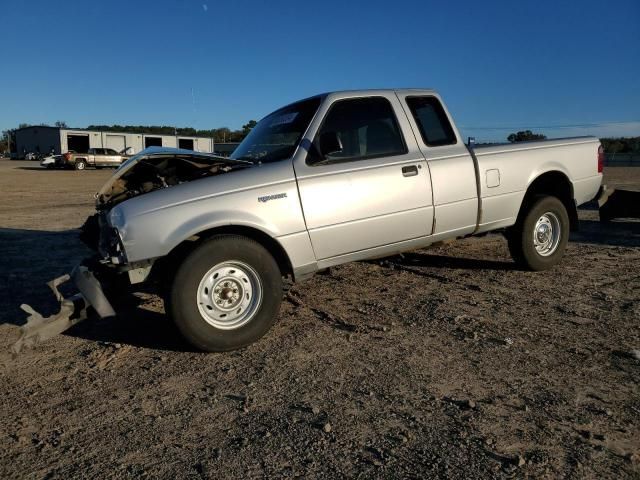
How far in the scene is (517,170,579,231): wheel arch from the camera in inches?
227

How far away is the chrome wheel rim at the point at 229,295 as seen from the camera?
3879mm

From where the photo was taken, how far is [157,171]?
176 inches

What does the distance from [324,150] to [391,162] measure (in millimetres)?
727

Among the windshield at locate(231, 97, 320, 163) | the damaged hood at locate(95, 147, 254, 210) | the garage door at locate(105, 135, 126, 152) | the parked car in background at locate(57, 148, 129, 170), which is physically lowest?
the damaged hood at locate(95, 147, 254, 210)

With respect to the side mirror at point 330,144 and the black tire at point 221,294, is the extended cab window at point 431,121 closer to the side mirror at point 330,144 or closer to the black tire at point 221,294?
the side mirror at point 330,144

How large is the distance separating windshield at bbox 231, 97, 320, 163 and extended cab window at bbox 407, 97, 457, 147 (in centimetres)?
107

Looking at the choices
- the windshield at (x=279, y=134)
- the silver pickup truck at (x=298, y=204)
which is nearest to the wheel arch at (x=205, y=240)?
the silver pickup truck at (x=298, y=204)

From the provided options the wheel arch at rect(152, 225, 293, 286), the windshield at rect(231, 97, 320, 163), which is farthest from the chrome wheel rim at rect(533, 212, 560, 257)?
the wheel arch at rect(152, 225, 293, 286)

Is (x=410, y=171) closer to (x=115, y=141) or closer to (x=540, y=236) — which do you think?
(x=540, y=236)

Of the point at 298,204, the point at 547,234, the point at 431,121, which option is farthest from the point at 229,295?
the point at 547,234

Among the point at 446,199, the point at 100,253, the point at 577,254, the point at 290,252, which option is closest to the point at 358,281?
the point at 446,199

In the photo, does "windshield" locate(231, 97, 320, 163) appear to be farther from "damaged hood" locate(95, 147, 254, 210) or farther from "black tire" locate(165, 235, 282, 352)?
"black tire" locate(165, 235, 282, 352)

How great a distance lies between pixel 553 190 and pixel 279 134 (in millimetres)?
3494

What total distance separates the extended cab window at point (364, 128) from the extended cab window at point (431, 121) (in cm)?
32
